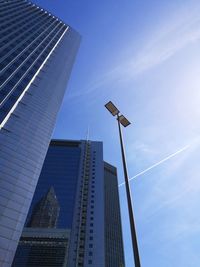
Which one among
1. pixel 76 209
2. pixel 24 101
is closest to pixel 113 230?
pixel 76 209

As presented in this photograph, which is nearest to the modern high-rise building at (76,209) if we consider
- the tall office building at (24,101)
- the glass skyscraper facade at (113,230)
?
the glass skyscraper facade at (113,230)

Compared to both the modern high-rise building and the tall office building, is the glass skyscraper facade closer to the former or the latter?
the modern high-rise building

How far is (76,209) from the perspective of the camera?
5197 inches

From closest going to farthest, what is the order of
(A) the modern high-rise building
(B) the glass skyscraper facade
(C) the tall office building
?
(C) the tall office building → (A) the modern high-rise building → (B) the glass skyscraper facade

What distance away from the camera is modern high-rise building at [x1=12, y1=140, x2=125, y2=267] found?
111375mm

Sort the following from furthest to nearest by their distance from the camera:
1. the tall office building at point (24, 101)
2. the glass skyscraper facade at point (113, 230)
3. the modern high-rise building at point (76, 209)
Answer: the glass skyscraper facade at point (113, 230), the modern high-rise building at point (76, 209), the tall office building at point (24, 101)

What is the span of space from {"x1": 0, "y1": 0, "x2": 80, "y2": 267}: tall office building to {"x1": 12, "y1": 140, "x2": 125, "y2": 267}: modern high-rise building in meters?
60.1

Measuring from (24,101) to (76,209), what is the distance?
77459 mm

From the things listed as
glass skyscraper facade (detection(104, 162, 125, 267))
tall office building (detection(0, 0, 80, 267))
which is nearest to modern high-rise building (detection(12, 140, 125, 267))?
glass skyscraper facade (detection(104, 162, 125, 267))

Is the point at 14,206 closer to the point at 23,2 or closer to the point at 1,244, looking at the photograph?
the point at 1,244

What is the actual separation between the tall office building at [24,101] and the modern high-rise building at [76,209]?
60.1 m

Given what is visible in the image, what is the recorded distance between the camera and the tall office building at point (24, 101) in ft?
151

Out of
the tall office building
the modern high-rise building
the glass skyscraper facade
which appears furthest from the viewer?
the glass skyscraper facade

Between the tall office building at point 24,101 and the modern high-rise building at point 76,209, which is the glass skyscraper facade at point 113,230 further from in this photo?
the tall office building at point 24,101
